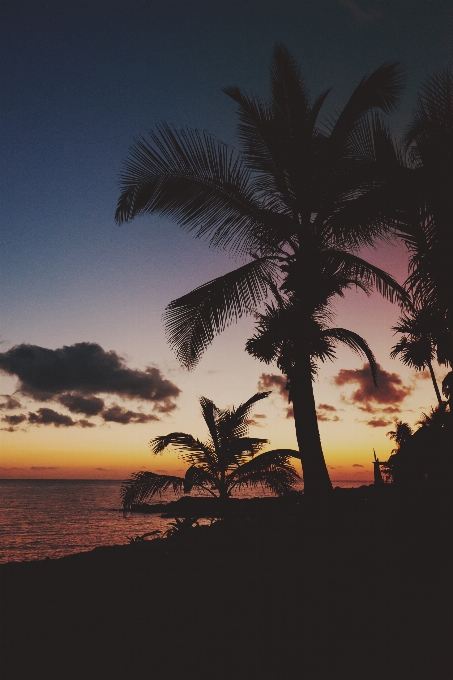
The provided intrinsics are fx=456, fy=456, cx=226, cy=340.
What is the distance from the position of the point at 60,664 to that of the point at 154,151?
22.0ft

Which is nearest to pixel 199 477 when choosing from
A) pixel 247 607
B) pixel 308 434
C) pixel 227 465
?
pixel 227 465

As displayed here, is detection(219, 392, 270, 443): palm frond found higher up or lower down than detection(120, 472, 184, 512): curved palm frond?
higher up

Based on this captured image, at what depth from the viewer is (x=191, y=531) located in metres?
7.28

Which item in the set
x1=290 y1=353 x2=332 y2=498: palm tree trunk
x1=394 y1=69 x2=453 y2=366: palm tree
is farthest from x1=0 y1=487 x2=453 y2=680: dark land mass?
x1=394 y1=69 x2=453 y2=366: palm tree

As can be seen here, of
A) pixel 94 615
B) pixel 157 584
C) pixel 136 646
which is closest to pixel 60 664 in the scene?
pixel 136 646

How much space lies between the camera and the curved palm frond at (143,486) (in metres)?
9.29

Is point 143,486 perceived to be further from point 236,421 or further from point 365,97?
point 365,97

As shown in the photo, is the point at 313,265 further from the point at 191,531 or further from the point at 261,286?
the point at 191,531

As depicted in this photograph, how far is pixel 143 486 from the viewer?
9547 mm

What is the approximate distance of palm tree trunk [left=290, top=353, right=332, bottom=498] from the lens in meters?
7.26

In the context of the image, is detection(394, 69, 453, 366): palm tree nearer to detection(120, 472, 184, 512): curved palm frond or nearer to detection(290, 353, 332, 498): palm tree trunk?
detection(290, 353, 332, 498): palm tree trunk

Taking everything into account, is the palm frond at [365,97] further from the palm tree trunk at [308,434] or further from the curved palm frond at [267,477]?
the curved palm frond at [267,477]

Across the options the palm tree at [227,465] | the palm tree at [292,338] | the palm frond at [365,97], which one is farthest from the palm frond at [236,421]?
the palm frond at [365,97]

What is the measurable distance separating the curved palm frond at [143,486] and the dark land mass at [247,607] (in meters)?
2.99
